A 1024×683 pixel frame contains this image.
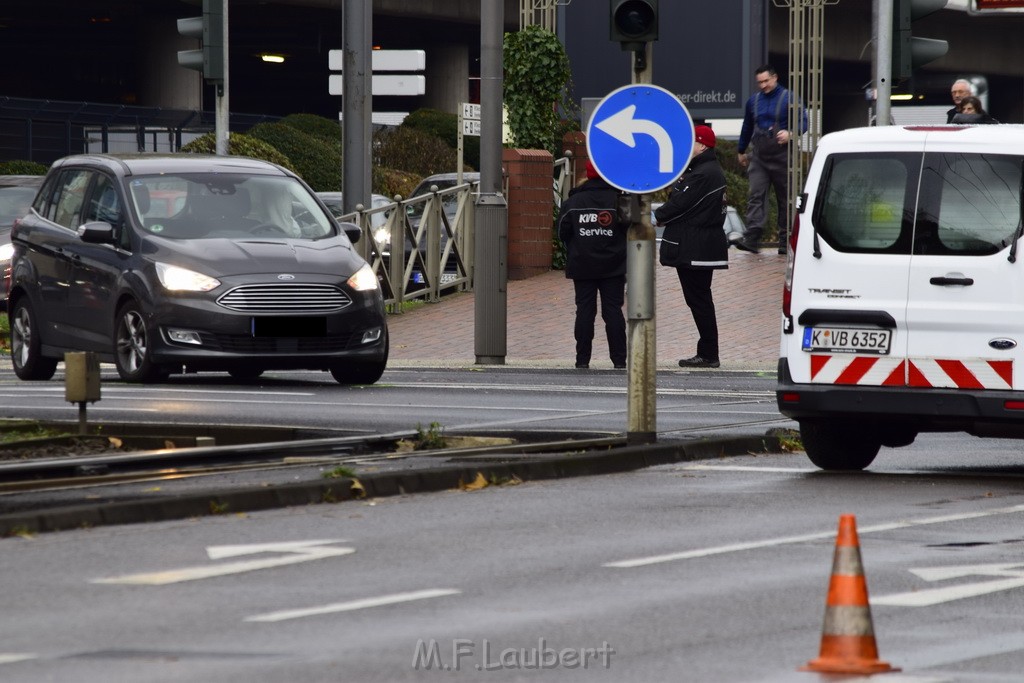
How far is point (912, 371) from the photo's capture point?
38.4 ft

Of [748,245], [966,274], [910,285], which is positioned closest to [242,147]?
[748,245]

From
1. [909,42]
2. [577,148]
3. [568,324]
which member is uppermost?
[909,42]

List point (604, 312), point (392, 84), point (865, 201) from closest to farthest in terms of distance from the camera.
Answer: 1. point (865, 201)
2. point (604, 312)
3. point (392, 84)

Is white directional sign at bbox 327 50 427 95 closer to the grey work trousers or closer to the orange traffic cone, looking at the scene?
the grey work trousers

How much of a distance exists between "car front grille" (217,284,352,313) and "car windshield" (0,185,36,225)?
404 inches

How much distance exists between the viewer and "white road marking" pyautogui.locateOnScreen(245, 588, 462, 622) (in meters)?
6.96

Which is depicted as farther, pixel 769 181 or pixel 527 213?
pixel 527 213

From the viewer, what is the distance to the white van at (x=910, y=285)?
38.2ft

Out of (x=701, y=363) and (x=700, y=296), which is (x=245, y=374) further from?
(x=701, y=363)

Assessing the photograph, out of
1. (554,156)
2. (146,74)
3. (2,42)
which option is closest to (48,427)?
(554,156)

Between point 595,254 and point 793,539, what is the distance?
10886mm

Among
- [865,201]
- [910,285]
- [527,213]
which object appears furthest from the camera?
[527,213]

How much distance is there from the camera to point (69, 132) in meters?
50.9

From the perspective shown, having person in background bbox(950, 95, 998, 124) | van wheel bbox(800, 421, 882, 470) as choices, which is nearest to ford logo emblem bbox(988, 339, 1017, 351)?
van wheel bbox(800, 421, 882, 470)
